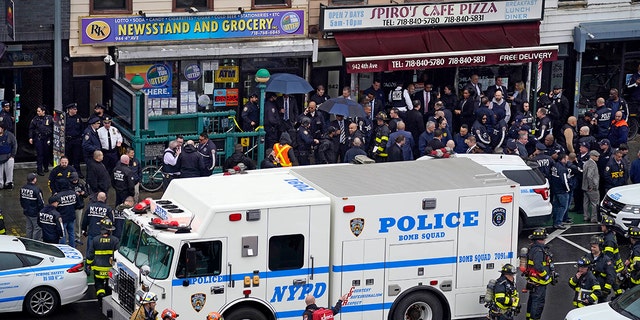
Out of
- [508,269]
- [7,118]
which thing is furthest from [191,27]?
[508,269]

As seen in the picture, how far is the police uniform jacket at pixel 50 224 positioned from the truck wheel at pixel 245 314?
5.42m

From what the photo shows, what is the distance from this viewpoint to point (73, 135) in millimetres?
30094

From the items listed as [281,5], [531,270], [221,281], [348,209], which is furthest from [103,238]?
[281,5]

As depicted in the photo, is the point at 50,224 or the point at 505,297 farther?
the point at 50,224

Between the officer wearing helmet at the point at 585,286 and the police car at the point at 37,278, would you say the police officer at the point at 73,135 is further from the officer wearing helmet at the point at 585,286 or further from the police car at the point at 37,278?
the officer wearing helmet at the point at 585,286

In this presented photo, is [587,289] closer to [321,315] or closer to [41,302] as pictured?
[321,315]

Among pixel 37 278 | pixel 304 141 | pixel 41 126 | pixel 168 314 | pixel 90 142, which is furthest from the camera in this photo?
pixel 304 141

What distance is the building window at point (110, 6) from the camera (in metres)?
30.8

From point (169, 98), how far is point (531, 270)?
1312 centimetres

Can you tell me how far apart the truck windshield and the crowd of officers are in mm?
5411

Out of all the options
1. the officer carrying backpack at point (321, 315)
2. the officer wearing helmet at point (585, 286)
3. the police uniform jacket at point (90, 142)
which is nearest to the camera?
the officer carrying backpack at point (321, 315)

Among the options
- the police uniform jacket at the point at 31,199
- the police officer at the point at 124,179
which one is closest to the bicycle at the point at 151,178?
the police officer at the point at 124,179

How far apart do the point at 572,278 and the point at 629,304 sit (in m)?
2.16

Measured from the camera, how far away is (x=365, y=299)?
21.3 meters
